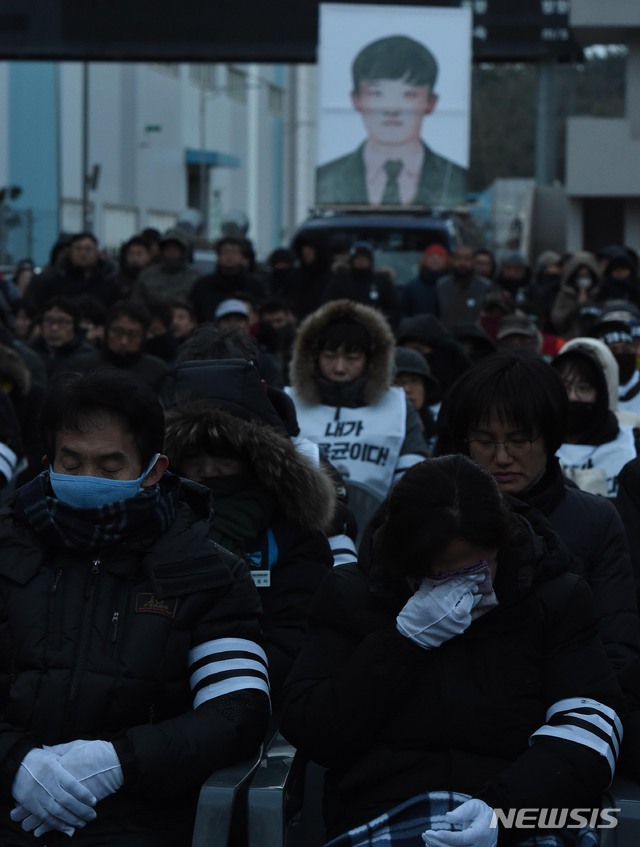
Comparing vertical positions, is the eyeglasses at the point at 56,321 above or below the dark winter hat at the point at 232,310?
below

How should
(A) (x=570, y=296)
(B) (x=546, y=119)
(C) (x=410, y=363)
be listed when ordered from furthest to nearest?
1. (B) (x=546, y=119)
2. (A) (x=570, y=296)
3. (C) (x=410, y=363)

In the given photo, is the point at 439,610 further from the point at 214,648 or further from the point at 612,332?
the point at 612,332

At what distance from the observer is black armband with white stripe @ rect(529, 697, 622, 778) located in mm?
3271

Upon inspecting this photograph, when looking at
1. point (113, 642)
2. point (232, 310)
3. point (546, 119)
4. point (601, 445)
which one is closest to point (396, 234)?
point (232, 310)

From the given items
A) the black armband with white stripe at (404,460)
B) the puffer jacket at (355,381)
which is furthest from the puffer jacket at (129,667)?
the puffer jacket at (355,381)

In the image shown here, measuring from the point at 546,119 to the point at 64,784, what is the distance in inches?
983

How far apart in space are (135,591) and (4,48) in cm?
2252

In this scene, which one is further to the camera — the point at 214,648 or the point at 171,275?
the point at 171,275

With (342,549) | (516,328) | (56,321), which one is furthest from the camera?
(516,328)

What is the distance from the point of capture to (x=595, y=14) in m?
26.2

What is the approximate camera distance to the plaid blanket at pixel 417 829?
3254 mm

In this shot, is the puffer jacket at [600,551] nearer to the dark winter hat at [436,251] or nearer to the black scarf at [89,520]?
the black scarf at [89,520]

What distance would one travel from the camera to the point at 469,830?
310 cm

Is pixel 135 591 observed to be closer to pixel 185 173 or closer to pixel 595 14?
pixel 595 14
